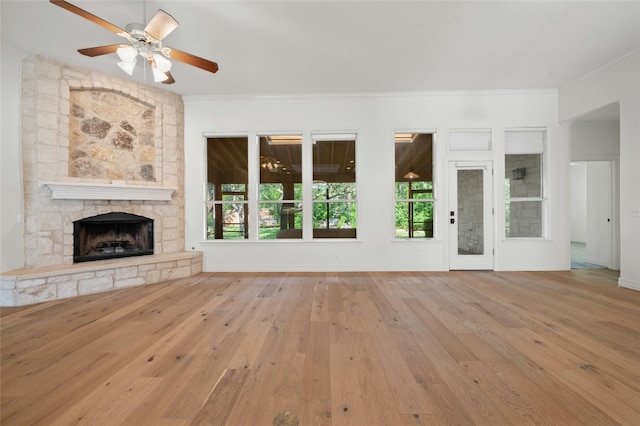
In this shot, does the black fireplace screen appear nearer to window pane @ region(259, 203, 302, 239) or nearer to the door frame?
window pane @ region(259, 203, 302, 239)

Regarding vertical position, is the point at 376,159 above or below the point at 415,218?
above

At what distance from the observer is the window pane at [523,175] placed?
4.80 metres

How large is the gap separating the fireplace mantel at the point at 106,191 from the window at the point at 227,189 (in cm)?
76

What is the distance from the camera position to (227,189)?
16.4 ft

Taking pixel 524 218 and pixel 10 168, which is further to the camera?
pixel 524 218

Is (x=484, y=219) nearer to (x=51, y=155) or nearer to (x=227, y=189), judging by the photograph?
(x=227, y=189)

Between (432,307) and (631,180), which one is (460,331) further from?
(631,180)

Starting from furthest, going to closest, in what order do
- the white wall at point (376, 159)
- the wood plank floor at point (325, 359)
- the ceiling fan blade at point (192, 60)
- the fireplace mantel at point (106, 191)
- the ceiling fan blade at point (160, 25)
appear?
1. the white wall at point (376, 159)
2. the fireplace mantel at point (106, 191)
3. the ceiling fan blade at point (192, 60)
4. the ceiling fan blade at point (160, 25)
5. the wood plank floor at point (325, 359)

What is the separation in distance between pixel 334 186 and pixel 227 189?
205 cm

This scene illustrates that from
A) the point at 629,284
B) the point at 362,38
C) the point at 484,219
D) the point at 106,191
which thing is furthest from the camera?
the point at 484,219

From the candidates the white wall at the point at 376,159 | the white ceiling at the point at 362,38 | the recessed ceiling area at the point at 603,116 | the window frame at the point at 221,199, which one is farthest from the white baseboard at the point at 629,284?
the window frame at the point at 221,199

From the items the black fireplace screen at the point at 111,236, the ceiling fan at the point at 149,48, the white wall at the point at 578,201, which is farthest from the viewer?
the white wall at the point at 578,201

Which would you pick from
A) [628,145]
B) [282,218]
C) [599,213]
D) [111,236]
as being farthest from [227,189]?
[599,213]

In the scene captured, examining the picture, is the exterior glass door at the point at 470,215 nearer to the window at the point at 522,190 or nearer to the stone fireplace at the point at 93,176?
the window at the point at 522,190
